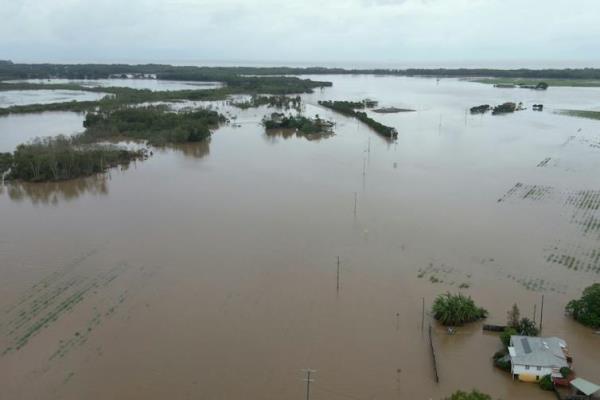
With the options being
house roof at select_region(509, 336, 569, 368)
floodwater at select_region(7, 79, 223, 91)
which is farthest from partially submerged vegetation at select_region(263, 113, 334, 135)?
floodwater at select_region(7, 79, 223, 91)

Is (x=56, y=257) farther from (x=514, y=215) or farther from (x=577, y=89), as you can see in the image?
(x=577, y=89)

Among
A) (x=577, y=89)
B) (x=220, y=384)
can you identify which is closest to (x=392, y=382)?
(x=220, y=384)

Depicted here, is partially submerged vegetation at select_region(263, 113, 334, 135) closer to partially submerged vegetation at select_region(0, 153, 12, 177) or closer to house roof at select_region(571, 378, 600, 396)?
partially submerged vegetation at select_region(0, 153, 12, 177)

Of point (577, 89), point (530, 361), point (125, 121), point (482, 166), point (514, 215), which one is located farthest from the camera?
point (577, 89)

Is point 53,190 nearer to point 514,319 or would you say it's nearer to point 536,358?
point 514,319

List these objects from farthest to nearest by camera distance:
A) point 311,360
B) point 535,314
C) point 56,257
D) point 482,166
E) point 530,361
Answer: point 482,166
point 56,257
point 535,314
point 311,360
point 530,361

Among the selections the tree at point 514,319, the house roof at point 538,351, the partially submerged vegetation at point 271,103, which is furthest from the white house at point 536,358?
the partially submerged vegetation at point 271,103

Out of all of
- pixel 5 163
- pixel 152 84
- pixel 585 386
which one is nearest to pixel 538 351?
pixel 585 386
